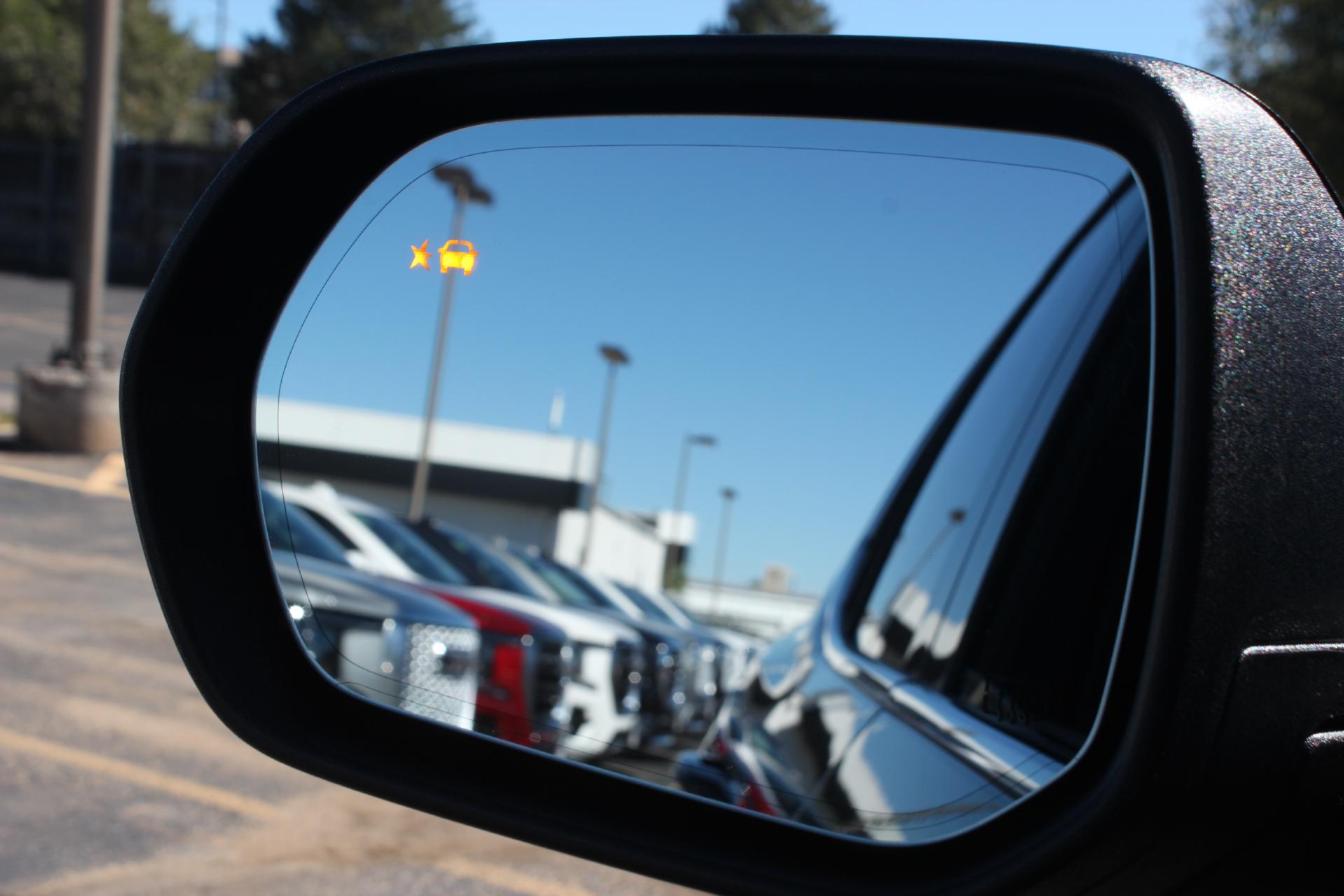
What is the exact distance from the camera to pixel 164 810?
4.80 m

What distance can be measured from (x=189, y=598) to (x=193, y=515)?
0.34 ft

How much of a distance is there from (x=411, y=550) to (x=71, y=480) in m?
4.91

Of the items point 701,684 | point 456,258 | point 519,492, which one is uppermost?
point 456,258

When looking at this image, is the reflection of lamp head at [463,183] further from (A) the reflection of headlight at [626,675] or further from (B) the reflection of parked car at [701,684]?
(B) the reflection of parked car at [701,684]

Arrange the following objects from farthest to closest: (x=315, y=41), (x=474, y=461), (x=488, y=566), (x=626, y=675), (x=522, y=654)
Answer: (x=315, y=41) < (x=474, y=461) < (x=488, y=566) < (x=626, y=675) < (x=522, y=654)

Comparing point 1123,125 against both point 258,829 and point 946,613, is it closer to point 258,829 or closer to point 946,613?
point 946,613

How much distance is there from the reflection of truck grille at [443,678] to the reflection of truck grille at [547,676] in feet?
1.13

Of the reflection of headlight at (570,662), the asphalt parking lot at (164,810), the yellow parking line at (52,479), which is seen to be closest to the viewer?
the asphalt parking lot at (164,810)

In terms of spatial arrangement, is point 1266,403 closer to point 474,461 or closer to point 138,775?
point 138,775

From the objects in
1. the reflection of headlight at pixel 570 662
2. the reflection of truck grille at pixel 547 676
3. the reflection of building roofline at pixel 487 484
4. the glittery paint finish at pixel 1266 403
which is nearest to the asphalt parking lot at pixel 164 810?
the reflection of truck grille at pixel 547 676

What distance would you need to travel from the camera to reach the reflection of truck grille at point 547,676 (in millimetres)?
6121

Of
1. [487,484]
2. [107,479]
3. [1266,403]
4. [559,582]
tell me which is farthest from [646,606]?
[1266,403]

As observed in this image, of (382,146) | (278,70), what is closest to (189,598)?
(382,146)

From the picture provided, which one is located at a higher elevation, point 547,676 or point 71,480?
point 547,676
